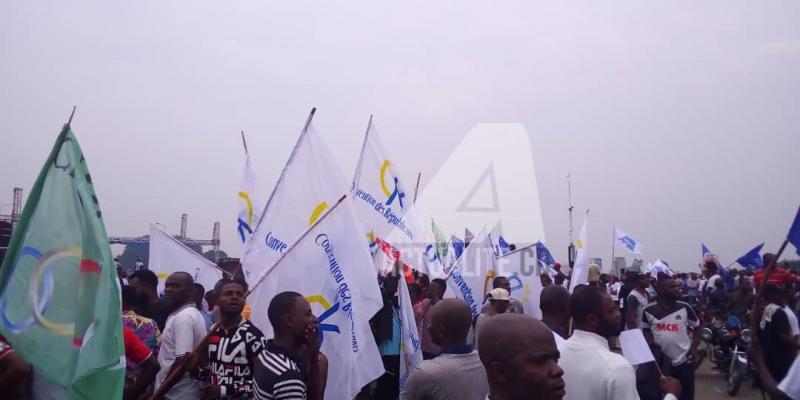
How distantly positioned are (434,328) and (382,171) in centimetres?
641

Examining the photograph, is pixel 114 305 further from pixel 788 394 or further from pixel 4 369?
pixel 788 394

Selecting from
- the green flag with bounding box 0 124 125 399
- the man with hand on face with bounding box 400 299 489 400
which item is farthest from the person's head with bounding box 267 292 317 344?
the green flag with bounding box 0 124 125 399

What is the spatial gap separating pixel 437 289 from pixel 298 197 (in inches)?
139

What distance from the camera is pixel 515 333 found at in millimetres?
2682

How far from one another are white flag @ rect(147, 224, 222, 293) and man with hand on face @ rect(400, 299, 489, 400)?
17.8ft

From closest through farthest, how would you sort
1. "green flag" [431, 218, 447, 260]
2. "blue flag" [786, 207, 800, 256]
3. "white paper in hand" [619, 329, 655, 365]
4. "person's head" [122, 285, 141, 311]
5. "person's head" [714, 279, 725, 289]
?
"white paper in hand" [619, 329, 655, 365] < "blue flag" [786, 207, 800, 256] < "person's head" [122, 285, 141, 311] < "green flag" [431, 218, 447, 260] < "person's head" [714, 279, 725, 289]

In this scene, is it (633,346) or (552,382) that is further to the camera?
(633,346)

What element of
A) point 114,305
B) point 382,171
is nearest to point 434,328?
point 114,305

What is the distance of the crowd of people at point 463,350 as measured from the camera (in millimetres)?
2727

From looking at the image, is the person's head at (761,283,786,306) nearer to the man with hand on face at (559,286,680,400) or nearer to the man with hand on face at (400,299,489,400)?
the man with hand on face at (559,286,680,400)

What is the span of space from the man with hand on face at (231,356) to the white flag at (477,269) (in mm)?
5834

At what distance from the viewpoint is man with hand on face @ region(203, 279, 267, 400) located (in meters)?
4.46

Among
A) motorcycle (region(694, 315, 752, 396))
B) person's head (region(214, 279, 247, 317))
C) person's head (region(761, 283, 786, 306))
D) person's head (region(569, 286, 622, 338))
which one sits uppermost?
person's head (region(569, 286, 622, 338))

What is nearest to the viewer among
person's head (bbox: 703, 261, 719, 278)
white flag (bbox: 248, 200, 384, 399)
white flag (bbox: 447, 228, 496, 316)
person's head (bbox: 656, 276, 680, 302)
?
white flag (bbox: 248, 200, 384, 399)
